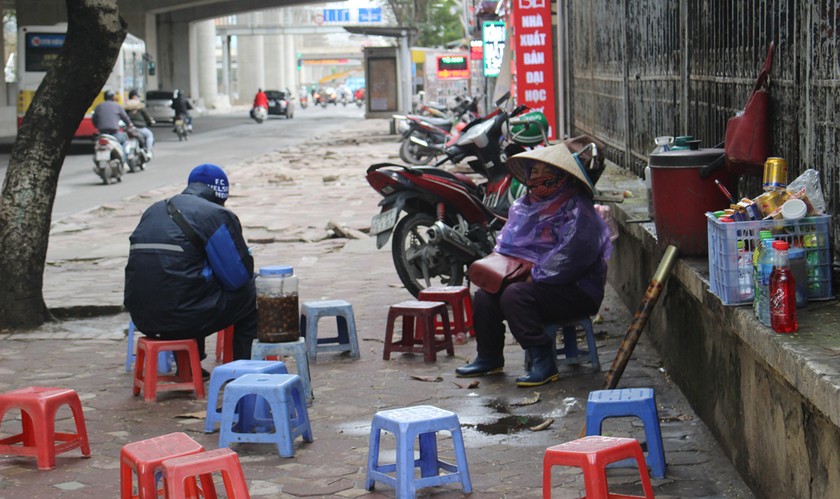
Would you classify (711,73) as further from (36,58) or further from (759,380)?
(36,58)

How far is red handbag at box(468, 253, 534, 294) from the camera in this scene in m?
6.58

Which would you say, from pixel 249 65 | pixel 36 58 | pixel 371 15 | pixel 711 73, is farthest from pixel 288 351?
pixel 371 15

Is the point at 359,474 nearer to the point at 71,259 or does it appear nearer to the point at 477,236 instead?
the point at 477,236

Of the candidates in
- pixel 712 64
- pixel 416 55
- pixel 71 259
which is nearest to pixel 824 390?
pixel 712 64

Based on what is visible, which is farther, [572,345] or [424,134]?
[424,134]

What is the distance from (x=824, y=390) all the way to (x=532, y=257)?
3.41 meters

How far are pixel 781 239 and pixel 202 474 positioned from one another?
2.25 m

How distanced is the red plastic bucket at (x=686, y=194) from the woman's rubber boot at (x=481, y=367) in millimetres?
1490

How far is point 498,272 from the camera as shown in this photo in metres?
6.59

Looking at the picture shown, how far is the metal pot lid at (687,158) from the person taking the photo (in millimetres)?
5461

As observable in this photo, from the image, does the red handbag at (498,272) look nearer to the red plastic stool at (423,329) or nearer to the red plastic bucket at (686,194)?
the red plastic stool at (423,329)

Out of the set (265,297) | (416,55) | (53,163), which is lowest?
(265,297)

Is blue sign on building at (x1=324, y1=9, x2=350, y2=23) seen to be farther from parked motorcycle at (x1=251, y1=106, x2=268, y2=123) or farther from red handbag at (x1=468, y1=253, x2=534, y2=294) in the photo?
red handbag at (x1=468, y1=253, x2=534, y2=294)

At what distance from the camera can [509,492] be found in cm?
474
